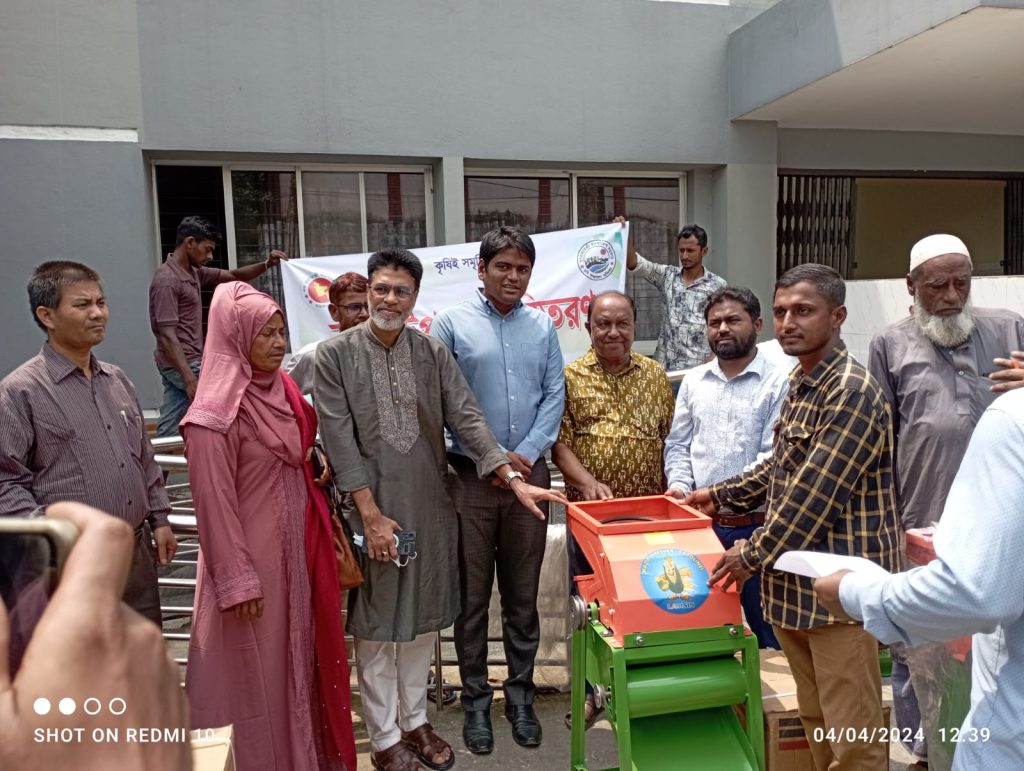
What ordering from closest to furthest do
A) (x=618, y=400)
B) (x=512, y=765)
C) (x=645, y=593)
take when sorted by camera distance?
(x=645, y=593) < (x=512, y=765) < (x=618, y=400)

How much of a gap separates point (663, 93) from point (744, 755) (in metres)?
6.16

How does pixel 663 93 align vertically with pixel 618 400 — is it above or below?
above

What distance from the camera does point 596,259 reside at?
603 cm

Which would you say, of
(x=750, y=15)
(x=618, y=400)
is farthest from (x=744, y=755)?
(x=750, y=15)

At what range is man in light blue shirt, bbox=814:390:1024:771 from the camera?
3.97 feet

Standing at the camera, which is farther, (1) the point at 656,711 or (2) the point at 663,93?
(2) the point at 663,93

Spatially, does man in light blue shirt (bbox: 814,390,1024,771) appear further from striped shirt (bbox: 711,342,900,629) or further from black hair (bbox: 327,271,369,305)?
black hair (bbox: 327,271,369,305)

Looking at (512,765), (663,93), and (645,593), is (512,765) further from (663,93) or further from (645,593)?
(663,93)

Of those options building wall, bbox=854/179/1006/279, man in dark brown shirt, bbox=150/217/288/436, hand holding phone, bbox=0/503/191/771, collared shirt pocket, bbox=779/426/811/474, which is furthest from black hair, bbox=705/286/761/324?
building wall, bbox=854/179/1006/279

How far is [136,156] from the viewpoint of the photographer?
601 centimetres

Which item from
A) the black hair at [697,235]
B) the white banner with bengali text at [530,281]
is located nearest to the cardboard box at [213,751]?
the white banner with bengali text at [530,281]

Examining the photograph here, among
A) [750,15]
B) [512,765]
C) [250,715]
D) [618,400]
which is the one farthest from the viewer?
[750,15]

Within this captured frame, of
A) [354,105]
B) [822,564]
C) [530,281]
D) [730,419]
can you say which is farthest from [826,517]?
[354,105]

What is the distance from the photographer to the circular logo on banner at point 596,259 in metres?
6.02
